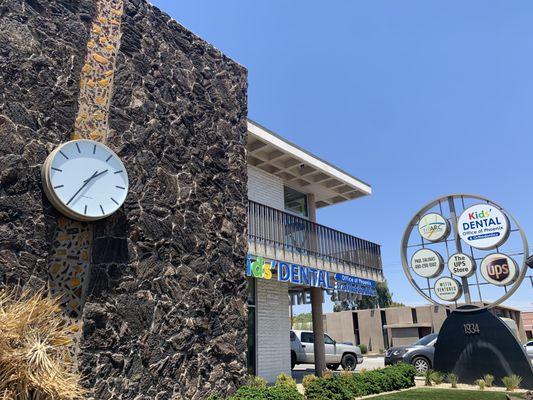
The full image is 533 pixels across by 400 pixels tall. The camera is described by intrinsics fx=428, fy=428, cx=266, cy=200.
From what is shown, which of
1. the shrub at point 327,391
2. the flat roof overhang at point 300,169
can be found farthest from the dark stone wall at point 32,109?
the flat roof overhang at point 300,169

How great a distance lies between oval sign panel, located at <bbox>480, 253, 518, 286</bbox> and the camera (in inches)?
501

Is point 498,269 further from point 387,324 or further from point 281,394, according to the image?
point 387,324

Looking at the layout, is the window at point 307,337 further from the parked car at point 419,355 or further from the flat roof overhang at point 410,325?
the flat roof overhang at point 410,325

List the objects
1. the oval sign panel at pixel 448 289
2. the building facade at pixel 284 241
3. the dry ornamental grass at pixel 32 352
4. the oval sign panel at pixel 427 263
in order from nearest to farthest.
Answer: the dry ornamental grass at pixel 32 352
the building facade at pixel 284 241
the oval sign panel at pixel 448 289
the oval sign panel at pixel 427 263

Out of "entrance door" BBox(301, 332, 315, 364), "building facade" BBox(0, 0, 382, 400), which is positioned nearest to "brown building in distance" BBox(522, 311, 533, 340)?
"entrance door" BBox(301, 332, 315, 364)

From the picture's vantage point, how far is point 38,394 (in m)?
4.81

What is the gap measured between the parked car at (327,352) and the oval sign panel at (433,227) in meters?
7.05

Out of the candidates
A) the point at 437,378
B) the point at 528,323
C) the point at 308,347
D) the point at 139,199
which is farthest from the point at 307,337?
the point at 528,323

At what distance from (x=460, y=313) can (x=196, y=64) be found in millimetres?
10664

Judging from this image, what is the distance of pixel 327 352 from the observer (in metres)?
18.9

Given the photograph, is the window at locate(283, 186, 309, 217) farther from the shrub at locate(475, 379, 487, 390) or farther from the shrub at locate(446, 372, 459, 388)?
the shrub at locate(475, 379, 487, 390)

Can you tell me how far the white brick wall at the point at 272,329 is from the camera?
13.6 m

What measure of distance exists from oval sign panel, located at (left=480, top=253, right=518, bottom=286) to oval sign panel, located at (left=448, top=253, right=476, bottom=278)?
320mm

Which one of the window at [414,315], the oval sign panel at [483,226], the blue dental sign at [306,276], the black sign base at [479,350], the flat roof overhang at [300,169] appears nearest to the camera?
the blue dental sign at [306,276]
